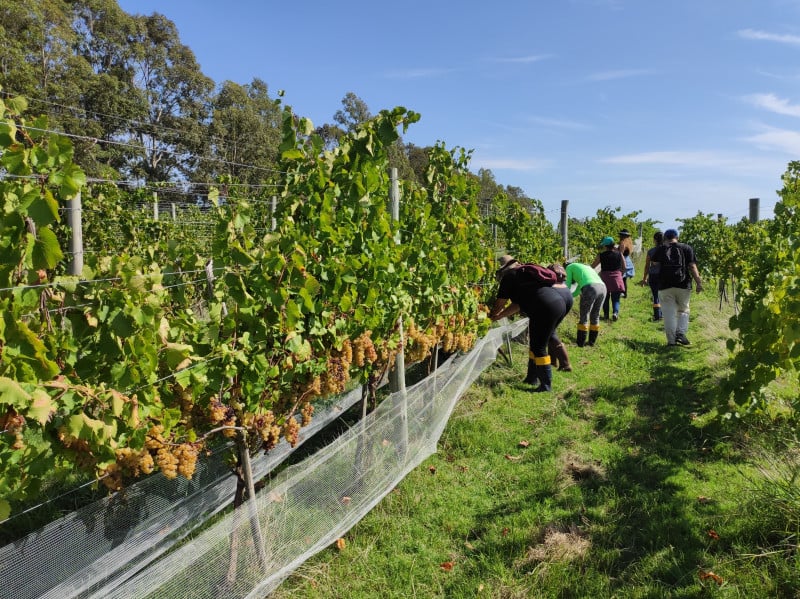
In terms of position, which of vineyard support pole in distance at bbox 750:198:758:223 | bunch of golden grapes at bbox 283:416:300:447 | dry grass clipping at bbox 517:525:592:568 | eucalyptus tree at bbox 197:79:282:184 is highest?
eucalyptus tree at bbox 197:79:282:184

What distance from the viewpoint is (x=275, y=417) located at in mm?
2971

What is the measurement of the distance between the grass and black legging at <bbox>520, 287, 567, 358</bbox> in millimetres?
598

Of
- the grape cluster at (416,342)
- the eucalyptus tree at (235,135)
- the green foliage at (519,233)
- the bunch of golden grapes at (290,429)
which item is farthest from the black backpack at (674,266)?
the eucalyptus tree at (235,135)

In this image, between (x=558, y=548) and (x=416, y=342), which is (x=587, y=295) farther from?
(x=558, y=548)

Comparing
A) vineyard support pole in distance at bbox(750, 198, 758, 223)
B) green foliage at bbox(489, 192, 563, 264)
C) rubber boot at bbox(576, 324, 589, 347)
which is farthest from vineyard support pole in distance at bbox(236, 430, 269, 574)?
vineyard support pole in distance at bbox(750, 198, 758, 223)

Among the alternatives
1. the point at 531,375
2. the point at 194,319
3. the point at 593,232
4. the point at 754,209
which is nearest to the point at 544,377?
the point at 531,375

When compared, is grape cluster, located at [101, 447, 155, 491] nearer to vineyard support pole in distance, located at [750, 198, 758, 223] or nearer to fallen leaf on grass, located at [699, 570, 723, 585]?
fallen leaf on grass, located at [699, 570, 723, 585]

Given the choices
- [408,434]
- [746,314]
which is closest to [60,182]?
[408,434]

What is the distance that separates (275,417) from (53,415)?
3.83ft

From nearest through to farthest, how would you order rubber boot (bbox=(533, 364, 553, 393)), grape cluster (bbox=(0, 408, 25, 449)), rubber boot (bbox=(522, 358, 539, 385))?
grape cluster (bbox=(0, 408, 25, 449)), rubber boot (bbox=(533, 364, 553, 393)), rubber boot (bbox=(522, 358, 539, 385))

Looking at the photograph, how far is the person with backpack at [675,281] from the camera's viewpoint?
757cm

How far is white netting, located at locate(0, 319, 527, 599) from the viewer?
238 cm

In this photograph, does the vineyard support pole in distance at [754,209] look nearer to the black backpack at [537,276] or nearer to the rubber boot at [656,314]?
the rubber boot at [656,314]

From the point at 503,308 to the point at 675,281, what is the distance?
115 inches
